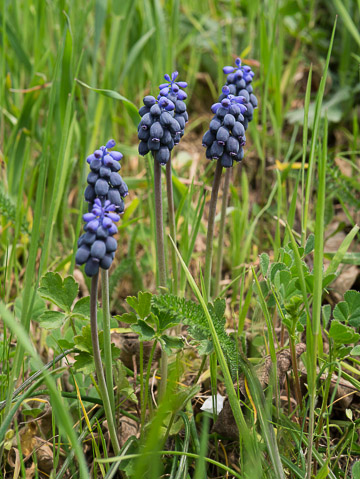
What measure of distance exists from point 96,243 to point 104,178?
27 cm

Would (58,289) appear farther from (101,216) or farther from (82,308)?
(101,216)

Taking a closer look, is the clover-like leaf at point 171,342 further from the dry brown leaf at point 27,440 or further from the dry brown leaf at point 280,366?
the dry brown leaf at point 27,440

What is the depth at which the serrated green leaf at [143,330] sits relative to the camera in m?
2.08

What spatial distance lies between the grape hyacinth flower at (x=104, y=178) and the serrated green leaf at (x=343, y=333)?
2.89ft

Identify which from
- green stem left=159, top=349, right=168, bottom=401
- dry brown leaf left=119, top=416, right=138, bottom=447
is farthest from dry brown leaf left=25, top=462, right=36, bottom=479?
green stem left=159, top=349, right=168, bottom=401

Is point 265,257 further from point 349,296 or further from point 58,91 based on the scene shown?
point 58,91

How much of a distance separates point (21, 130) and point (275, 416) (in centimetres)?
249

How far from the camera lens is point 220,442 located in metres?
2.39

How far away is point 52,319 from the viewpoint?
2178 millimetres

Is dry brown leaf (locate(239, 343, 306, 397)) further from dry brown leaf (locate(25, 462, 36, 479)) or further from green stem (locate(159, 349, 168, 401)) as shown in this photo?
dry brown leaf (locate(25, 462, 36, 479))

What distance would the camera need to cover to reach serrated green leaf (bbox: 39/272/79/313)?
2.18 metres

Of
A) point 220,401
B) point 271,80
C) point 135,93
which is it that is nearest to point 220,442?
point 220,401

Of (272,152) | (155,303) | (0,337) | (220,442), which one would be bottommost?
(220,442)

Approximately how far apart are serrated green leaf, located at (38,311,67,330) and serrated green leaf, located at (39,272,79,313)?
0.04m
